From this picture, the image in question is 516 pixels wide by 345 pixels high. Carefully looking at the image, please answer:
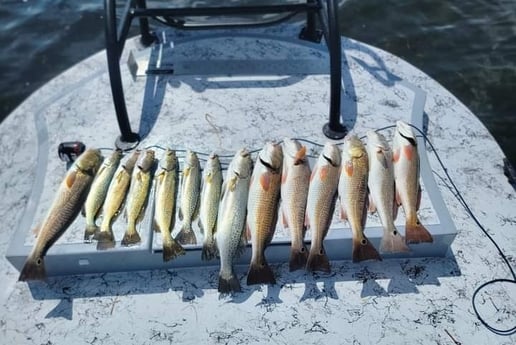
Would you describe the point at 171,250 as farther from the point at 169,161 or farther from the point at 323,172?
the point at 323,172

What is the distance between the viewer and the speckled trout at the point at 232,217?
12.0ft

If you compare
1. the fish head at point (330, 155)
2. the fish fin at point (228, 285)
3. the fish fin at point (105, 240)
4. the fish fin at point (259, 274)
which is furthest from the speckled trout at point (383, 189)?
the fish fin at point (105, 240)

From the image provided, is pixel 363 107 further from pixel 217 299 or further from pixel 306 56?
pixel 217 299

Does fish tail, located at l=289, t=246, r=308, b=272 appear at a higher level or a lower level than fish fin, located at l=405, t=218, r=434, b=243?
lower

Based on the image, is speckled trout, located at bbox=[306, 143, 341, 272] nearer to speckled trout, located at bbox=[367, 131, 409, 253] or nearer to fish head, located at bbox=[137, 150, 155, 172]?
speckled trout, located at bbox=[367, 131, 409, 253]

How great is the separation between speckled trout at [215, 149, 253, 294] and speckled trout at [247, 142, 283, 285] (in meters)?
0.07

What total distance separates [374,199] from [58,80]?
14.4 feet

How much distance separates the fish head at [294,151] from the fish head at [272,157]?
0.06 meters

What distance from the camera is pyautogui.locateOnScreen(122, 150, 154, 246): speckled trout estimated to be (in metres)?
3.80

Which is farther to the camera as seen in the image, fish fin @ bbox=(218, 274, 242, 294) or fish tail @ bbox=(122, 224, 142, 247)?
fish tail @ bbox=(122, 224, 142, 247)

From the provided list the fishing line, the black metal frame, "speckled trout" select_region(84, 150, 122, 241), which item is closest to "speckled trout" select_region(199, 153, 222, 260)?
"speckled trout" select_region(84, 150, 122, 241)

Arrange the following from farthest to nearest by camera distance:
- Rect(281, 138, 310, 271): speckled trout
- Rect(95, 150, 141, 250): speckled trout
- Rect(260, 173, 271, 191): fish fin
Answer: Rect(260, 173, 271, 191): fish fin → Rect(95, 150, 141, 250): speckled trout → Rect(281, 138, 310, 271): speckled trout

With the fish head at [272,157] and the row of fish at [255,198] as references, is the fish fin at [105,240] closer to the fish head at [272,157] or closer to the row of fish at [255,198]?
the row of fish at [255,198]

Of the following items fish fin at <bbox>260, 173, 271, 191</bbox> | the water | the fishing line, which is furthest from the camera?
the water
